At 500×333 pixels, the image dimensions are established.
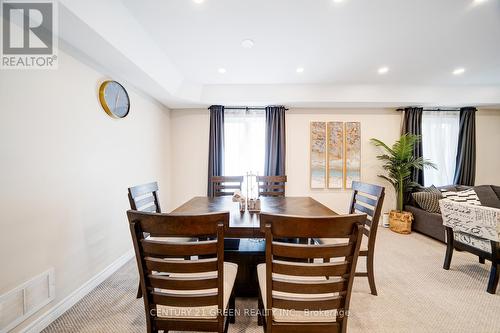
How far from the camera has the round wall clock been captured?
2.03 m

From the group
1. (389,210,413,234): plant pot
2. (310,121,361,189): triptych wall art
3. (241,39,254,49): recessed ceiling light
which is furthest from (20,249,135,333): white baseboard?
(389,210,413,234): plant pot

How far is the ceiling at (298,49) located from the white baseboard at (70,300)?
2.15 metres

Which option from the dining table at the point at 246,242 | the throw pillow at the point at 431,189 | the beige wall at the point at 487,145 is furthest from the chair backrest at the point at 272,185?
the beige wall at the point at 487,145

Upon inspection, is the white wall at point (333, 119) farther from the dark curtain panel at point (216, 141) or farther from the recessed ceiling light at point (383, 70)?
the dark curtain panel at point (216, 141)

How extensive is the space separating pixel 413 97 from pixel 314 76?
74.1 inches

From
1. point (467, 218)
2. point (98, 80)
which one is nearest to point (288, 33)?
point (98, 80)

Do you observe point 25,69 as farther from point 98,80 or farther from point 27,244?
point 27,244

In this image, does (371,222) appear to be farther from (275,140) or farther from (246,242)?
(275,140)

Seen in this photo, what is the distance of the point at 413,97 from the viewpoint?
335 cm

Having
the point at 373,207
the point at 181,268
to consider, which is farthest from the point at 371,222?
the point at 181,268

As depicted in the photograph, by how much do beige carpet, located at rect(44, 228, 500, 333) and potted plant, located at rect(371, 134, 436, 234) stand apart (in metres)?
0.99

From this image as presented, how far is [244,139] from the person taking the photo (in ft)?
12.3

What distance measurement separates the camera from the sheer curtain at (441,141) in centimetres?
379

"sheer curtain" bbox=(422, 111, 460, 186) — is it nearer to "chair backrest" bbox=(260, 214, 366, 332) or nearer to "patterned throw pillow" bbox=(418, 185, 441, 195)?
"patterned throw pillow" bbox=(418, 185, 441, 195)
